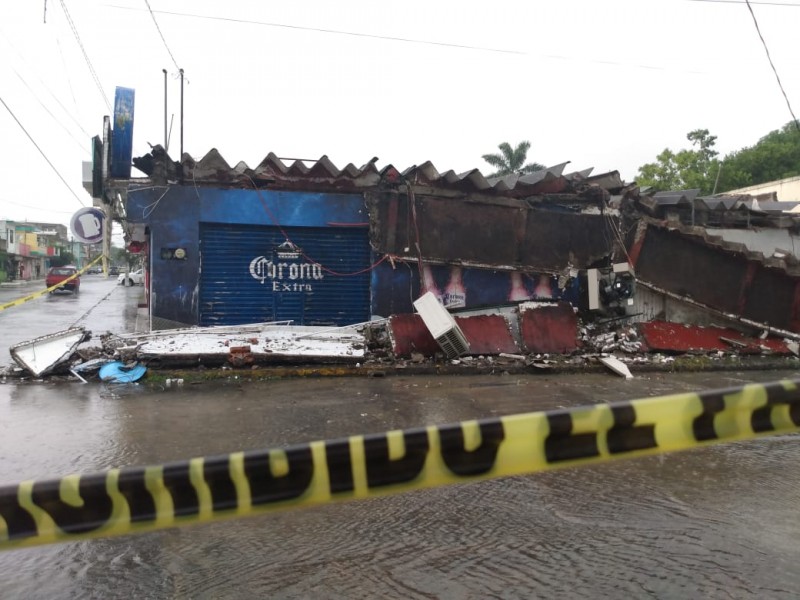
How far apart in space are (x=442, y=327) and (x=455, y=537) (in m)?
5.74

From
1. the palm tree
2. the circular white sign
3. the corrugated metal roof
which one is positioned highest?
the palm tree

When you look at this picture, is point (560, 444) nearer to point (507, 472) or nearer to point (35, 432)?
point (507, 472)

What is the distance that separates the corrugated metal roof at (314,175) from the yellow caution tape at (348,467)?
347 inches

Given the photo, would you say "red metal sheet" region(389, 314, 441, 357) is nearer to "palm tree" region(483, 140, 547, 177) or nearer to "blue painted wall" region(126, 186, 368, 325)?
"blue painted wall" region(126, 186, 368, 325)

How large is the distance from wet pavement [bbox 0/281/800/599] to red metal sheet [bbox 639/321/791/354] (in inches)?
201

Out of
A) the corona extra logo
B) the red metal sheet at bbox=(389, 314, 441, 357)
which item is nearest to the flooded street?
the red metal sheet at bbox=(389, 314, 441, 357)

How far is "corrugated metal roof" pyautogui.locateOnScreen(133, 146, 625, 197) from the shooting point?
984 centimetres

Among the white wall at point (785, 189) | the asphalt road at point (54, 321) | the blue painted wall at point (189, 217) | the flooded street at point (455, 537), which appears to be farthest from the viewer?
the white wall at point (785, 189)

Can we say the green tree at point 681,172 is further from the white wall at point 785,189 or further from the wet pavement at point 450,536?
the wet pavement at point 450,536

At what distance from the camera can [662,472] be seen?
433 cm

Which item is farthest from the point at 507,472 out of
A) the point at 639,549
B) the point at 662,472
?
the point at 662,472

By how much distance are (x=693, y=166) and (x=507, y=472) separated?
37.7 meters

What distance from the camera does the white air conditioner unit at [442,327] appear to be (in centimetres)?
884

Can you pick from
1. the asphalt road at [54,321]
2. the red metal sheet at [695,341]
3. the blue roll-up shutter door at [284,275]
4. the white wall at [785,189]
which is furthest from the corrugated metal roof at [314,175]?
the white wall at [785,189]
